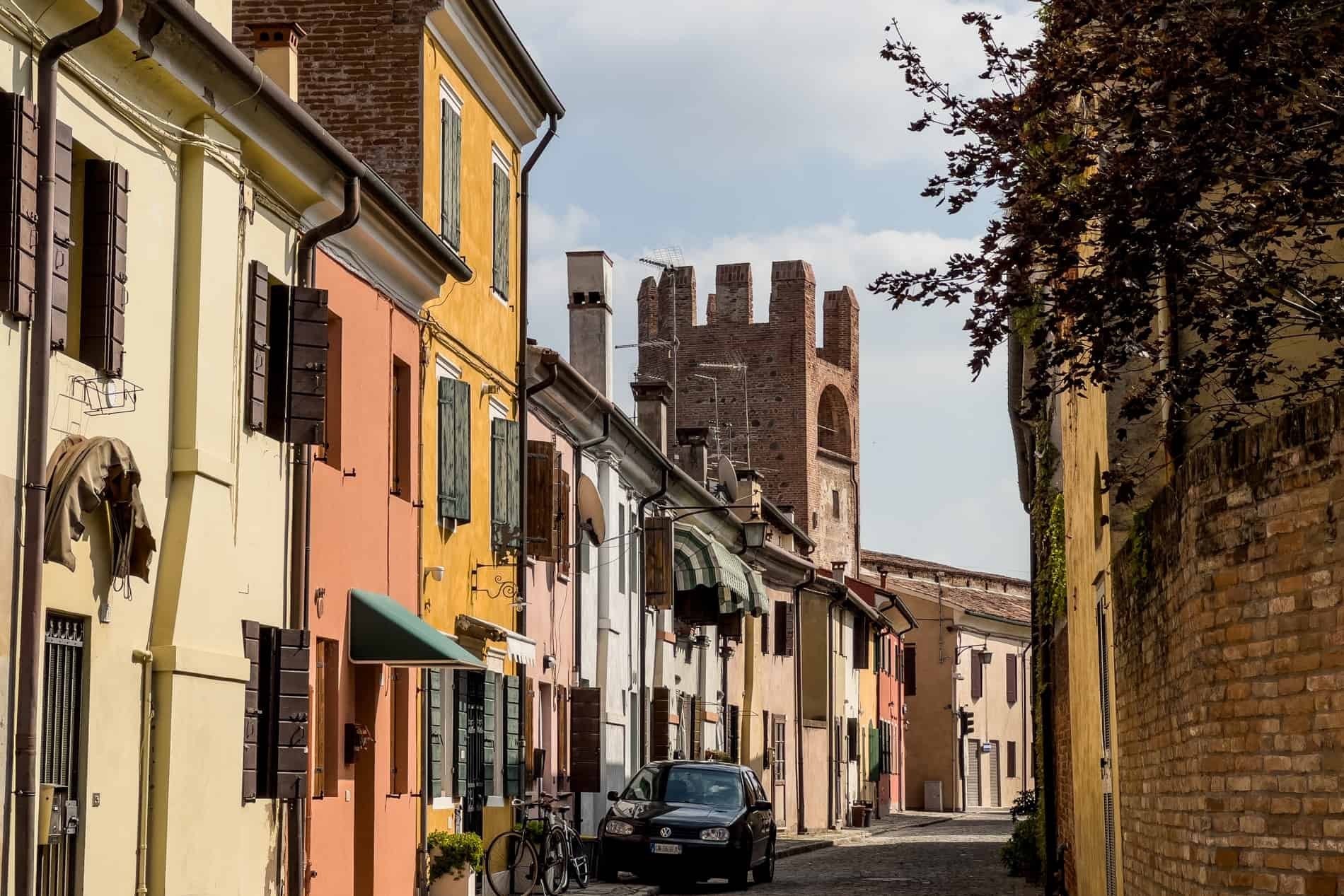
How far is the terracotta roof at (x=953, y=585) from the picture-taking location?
74.1 meters

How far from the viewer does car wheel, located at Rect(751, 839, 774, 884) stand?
25531 millimetres

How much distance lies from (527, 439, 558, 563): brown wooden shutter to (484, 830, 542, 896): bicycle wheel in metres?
3.38

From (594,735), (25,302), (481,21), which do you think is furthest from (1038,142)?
(594,735)

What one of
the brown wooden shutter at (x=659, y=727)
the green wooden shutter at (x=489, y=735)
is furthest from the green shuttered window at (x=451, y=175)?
the brown wooden shutter at (x=659, y=727)

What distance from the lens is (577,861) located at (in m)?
21.8

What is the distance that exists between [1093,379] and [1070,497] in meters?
8.64

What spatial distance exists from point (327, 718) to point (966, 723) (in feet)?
180

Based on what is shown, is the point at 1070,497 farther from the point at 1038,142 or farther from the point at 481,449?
the point at 1038,142

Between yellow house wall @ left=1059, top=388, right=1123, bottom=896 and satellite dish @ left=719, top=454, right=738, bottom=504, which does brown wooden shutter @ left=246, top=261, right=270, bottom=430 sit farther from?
satellite dish @ left=719, top=454, right=738, bottom=504

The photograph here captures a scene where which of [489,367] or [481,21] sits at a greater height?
[481,21]

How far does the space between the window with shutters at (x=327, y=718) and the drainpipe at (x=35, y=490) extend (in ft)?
17.0

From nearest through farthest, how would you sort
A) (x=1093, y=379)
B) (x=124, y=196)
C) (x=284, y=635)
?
(x=1093, y=379), (x=124, y=196), (x=284, y=635)

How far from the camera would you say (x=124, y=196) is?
10461 mm

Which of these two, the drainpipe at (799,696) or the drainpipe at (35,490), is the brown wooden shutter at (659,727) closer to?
the drainpipe at (799,696)
